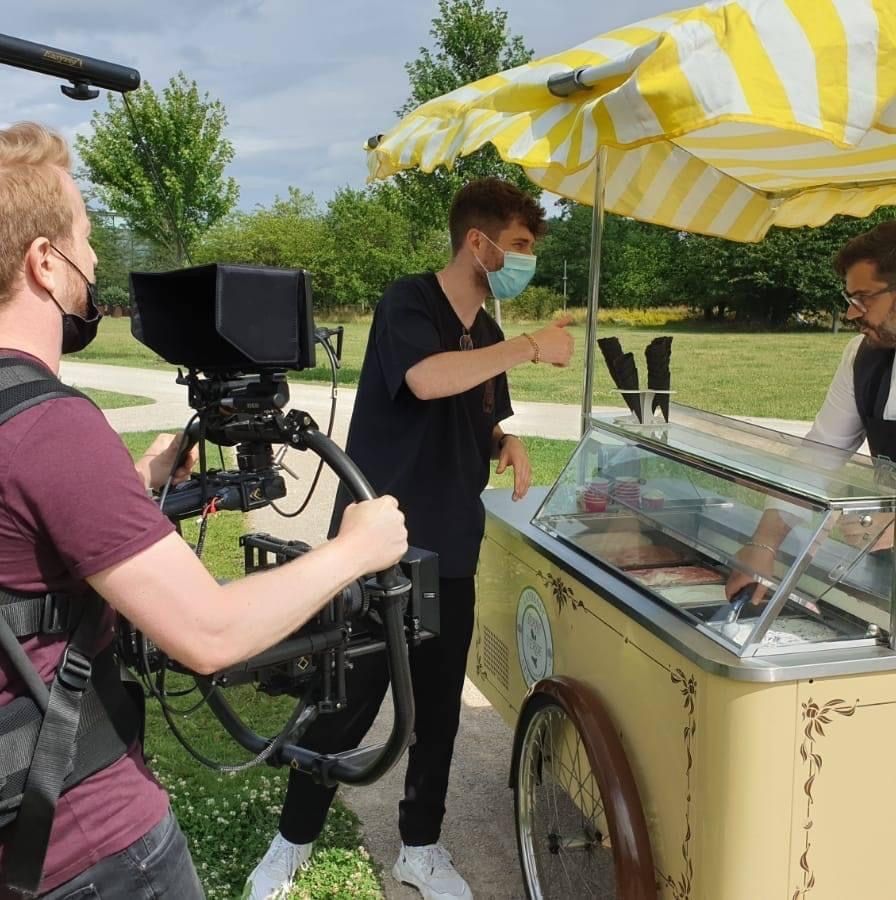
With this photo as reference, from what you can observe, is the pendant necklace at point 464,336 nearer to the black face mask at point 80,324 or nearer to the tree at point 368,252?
the black face mask at point 80,324

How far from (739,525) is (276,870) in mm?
1684

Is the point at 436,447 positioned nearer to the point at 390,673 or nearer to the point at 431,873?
the point at 390,673

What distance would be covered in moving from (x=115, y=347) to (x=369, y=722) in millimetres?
24214

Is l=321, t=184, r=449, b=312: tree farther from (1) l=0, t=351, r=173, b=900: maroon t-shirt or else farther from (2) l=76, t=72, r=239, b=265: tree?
(1) l=0, t=351, r=173, b=900: maroon t-shirt

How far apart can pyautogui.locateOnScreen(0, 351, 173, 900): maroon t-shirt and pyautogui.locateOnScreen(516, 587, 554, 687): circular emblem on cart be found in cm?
156

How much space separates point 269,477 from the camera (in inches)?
66.9

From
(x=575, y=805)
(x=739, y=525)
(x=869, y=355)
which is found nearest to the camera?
(x=739, y=525)

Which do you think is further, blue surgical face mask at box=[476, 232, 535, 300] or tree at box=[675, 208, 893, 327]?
tree at box=[675, 208, 893, 327]

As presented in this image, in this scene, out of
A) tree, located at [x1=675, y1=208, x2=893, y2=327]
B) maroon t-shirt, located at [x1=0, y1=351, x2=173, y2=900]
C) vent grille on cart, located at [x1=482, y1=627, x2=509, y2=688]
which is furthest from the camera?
tree, located at [x1=675, y1=208, x2=893, y2=327]

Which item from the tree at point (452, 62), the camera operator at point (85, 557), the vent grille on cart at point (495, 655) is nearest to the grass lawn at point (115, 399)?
the tree at point (452, 62)

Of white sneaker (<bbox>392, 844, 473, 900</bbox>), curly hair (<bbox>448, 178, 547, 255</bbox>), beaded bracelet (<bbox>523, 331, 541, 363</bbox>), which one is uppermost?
curly hair (<bbox>448, 178, 547, 255</bbox>)

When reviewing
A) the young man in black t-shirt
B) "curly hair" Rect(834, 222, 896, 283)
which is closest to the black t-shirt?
the young man in black t-shirt

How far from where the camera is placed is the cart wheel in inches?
78.6

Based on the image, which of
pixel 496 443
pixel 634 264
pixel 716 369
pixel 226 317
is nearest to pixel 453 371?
pixel 496 443
